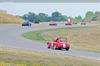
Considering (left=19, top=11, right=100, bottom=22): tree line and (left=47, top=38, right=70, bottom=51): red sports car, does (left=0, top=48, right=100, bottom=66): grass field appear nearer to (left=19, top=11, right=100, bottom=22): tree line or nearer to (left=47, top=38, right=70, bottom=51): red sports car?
(left=47, top=38, right=70, bottom=51): red sports car

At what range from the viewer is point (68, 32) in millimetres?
66312

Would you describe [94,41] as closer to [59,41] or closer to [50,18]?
[59,41]

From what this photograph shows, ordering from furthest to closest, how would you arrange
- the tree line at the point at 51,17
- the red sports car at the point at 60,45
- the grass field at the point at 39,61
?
the tree line at the point at 51,17, the red sports car at the point at 60,45, the grass field at the point at 39,61

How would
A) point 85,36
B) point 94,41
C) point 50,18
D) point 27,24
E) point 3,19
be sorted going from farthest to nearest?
point 50,18 < point 3,19 < point 27,24 < point 85,36 < point 94,41

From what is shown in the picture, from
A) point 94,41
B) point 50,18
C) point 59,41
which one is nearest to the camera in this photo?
point 59,41

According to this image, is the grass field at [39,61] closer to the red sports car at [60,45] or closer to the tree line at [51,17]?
the red sports car at [60,45]

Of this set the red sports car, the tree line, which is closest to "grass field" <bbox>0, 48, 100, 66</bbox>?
the red sports car

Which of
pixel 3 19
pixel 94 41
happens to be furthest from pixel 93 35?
pixel 3 19

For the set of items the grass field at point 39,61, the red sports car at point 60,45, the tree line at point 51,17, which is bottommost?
the tree line at point 51,17

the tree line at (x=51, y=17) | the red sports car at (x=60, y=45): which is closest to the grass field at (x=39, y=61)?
the red sports car at (x=60, y=45)

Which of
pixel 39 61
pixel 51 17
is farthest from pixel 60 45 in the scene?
pixel 51 17

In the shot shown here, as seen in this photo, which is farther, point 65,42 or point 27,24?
point 27,24

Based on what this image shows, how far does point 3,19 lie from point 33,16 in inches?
2557

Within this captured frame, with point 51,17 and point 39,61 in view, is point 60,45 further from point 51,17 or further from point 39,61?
point 51,17
